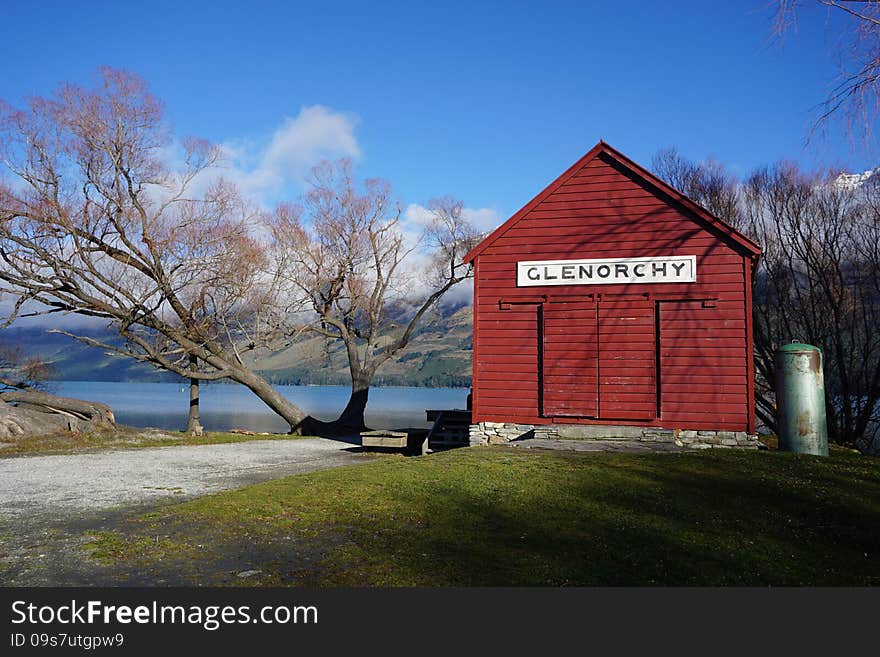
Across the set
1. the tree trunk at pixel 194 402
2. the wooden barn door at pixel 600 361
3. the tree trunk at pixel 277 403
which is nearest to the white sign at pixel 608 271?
the wooden barn door at pixel 600 361

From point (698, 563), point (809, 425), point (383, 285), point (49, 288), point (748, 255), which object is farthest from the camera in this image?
point (383, 285)

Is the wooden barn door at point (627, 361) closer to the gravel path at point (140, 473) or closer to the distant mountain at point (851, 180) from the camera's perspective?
the gravel path at point (140, 473)

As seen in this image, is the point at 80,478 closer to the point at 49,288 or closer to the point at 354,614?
the point at 354,614

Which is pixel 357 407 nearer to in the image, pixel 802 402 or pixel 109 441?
pixel 109 441

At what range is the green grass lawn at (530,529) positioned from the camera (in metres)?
6.11

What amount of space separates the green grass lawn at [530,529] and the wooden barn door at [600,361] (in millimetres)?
4013

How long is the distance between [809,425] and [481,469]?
26.6 ft

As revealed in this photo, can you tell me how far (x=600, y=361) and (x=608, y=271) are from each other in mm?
2307

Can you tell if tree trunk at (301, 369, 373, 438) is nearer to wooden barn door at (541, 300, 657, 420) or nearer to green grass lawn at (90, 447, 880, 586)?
wooden barn door at (541, 300, 657, 420)

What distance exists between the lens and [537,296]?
16.9m

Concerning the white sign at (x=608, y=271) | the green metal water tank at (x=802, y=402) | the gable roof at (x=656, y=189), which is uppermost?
the gable roof at (x=656, y=189)

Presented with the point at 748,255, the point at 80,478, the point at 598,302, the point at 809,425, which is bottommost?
the point at 80,478

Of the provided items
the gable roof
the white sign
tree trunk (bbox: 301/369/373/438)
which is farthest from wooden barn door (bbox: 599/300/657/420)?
tree trunk (bbox: 301/369/373/438)

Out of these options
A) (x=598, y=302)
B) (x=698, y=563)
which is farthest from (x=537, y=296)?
(x=698, y=563)
